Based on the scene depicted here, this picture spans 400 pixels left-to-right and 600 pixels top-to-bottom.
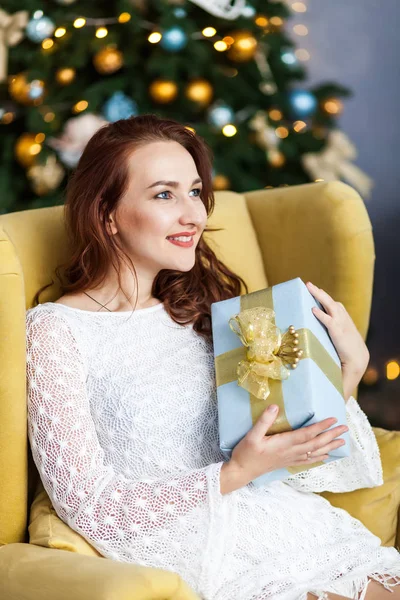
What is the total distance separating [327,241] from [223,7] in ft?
3.85

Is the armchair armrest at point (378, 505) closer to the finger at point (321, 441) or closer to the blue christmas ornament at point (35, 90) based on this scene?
the finger at point (321, 441)

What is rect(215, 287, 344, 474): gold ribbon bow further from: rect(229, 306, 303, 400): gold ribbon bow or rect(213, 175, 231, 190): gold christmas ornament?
rect(213, 175, 231, 190): gold christmas ornament

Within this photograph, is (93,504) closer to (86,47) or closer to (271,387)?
(271,387)

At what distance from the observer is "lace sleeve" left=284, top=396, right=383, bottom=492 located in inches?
58.2

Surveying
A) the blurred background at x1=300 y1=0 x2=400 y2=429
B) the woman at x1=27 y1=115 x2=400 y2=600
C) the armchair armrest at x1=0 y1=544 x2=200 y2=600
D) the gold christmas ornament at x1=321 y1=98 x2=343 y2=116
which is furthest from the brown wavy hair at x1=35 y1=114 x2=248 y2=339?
the blurred background at x1=300 y1=0 x2=400 y2=429

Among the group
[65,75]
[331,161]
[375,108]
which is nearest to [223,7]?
[65,75]

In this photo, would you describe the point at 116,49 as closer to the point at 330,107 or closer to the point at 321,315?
the point at 330,107

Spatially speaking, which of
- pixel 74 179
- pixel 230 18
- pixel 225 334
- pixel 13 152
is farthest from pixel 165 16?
pixel 225 334

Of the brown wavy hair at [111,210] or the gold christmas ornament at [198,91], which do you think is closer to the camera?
the brown wavy hair at [111,210]

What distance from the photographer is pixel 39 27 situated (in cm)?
232

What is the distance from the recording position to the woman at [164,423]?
123 centimetres

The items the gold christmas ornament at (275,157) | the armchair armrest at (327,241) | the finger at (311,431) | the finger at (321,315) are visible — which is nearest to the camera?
the finger at (311,431)

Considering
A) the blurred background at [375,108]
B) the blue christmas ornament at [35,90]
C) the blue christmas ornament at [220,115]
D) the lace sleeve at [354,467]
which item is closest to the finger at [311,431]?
the lace sleeve at [354,467]

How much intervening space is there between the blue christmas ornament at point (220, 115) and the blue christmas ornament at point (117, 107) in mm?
270
